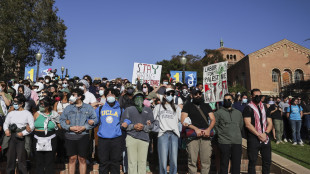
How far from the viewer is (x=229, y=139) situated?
5.92m

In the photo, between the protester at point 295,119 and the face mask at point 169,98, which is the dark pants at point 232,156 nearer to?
the face mask at point 169,98

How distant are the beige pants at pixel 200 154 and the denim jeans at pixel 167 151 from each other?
339mm

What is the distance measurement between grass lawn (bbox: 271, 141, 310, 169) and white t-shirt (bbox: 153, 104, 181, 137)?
167 inches

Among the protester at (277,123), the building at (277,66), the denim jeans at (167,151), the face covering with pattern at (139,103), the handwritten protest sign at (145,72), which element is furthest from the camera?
the building at (277,66)

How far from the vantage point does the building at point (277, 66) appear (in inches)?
1828

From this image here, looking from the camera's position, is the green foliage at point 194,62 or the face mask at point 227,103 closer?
the face mask at point 227,103

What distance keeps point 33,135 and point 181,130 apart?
12.3 feet

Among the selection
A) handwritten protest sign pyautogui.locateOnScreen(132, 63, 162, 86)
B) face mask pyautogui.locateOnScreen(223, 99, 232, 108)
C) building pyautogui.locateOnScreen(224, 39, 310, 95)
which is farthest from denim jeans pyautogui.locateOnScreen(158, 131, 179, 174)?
building pyautogui.locateOnScreen(224, 39, 310, 95)

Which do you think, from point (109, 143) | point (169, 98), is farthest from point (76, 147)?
point (169, 98)

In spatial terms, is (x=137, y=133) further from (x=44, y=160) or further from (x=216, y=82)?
(x=216, y=82)

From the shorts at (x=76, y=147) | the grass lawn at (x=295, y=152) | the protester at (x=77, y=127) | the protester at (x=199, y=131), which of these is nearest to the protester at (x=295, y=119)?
the grass lawn at (x=295, y=152)

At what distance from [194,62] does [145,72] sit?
4961 centimetres

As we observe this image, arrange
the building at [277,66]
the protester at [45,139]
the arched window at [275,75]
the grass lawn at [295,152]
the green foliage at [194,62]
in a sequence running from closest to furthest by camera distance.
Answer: the protester at [45,139] < the grass lawn at [295,152] < the building at [277,66] < the arched window at [275,75] < the green foliage at [194,62]

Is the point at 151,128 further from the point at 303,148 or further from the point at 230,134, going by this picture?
the point at 303,148
